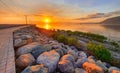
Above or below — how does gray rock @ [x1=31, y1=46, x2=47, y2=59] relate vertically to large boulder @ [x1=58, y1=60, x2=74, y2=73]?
above

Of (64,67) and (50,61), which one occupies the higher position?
(50,61)

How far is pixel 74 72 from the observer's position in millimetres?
5051

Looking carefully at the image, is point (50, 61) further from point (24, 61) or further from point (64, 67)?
point (24, 61)

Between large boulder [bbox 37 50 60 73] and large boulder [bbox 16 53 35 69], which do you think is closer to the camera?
large boulder [bbox 16 53 35 69]

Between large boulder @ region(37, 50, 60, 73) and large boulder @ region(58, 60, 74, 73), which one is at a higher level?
large boulder @ region(37, 50, 60, 73)

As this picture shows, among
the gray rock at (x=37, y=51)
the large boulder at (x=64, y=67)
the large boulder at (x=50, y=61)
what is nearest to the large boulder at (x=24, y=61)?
the large boulder at (x=50, y=61)

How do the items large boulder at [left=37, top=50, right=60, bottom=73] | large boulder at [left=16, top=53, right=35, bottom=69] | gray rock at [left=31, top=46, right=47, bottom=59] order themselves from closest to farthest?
large boulder at [left=16, top=53, right=35, bottom=69] < large boulder at [left=37, top=50, right=60, bottom=73] < gray rock at [left=31, top=46, right=47, bottom=59]

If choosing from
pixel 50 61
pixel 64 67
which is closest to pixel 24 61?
pixel 50 61

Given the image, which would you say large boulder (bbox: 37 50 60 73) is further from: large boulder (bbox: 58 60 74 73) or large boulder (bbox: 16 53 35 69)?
large boulder (bbox: 16 53 35 69)

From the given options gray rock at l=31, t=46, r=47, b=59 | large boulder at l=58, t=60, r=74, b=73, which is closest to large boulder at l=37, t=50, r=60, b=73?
large boulder at l=58, t=60, r=74, b=73

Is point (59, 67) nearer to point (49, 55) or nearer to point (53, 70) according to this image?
point (53, 70)

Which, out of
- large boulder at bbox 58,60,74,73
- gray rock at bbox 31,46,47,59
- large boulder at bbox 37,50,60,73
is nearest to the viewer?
large boulder at bbox 37,50,60,73

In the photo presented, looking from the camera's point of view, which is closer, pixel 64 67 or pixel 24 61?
pixel 24 61

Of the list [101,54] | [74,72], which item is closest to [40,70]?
[74,72]
